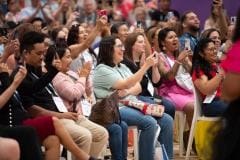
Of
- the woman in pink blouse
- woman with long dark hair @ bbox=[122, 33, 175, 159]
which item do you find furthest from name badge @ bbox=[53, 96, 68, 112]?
woman with long dark hair @ bbox=[122, 33, 175, 159]

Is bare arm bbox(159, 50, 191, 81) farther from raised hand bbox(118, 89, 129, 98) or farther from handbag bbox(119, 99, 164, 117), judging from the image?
raised hand bbox(118, 89, 129, 98)

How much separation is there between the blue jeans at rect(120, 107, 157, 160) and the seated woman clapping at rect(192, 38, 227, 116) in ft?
1.88

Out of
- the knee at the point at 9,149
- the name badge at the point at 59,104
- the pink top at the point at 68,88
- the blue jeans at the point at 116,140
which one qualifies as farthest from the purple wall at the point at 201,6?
the knee at the point at 9,149

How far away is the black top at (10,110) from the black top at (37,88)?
0.16 meters

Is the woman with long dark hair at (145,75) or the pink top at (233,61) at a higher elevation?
the pink top at (233,61)

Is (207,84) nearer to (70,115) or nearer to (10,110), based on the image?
(70,115)

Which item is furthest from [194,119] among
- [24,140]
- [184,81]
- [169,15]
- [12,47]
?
[169,15]

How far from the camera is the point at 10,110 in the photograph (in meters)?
5.39

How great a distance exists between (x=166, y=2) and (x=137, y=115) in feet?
16.3

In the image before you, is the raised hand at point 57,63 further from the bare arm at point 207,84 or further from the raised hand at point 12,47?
the bare arm at point 207,84

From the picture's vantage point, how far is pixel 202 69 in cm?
685

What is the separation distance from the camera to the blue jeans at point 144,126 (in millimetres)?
→ 6695

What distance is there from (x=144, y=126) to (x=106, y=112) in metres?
0.51

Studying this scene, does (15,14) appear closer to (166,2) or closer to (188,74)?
(166,2)
